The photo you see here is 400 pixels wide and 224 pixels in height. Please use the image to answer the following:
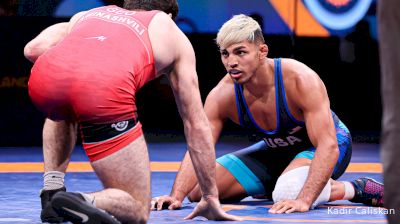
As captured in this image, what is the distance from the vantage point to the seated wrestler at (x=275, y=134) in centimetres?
473

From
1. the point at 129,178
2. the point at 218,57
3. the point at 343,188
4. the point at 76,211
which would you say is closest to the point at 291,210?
the point at 343,188

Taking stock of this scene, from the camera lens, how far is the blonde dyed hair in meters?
4.79

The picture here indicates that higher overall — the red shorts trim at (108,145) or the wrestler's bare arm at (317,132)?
the red shorts trim at (108,145)

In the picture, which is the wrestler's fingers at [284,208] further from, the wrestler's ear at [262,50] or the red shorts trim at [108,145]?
the red shorts trim at [108,145]

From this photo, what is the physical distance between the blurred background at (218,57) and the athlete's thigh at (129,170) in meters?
5.59

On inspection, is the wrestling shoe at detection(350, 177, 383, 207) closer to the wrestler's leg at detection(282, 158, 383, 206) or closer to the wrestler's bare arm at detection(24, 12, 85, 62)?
the wrestler's leg at detection(282, 158, 383, 206)

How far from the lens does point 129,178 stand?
11.8ft

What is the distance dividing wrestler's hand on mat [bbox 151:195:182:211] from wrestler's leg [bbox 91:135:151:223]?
1.09m

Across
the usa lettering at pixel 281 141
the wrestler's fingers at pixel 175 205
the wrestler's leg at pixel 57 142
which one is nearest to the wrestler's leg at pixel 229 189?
the usa lettering at pixel 281 141

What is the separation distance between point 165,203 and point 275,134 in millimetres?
784

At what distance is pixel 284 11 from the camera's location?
31.9 feet

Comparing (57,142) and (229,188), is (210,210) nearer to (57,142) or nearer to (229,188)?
(57,142)

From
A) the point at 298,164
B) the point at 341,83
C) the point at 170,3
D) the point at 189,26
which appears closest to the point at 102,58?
the point at 170,3

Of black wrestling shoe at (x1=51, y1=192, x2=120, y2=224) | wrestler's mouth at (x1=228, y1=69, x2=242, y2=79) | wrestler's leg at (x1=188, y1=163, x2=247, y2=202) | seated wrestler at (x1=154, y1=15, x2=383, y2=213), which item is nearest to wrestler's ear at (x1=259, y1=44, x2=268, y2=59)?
seated wrestler at (x1=154, y1=15, x2=383, y2=213)
